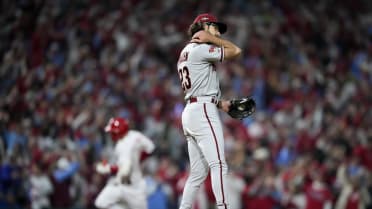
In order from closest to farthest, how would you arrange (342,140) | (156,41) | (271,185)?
(271,185) < (342,140) < (156,41)

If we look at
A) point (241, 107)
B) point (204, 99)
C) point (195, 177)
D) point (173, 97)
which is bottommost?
point (195, 177)

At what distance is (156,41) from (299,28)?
356 centimetres

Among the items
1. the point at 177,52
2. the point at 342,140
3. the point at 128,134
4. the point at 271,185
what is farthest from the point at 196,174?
the point at 177,52

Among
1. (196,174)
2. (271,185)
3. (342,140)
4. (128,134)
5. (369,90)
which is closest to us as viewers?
(196,174)

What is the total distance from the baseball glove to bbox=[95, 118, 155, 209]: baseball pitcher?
2.03 metres

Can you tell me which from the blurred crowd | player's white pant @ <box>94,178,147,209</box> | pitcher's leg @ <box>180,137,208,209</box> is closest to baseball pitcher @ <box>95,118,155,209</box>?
player's white pant @ <box>94,178,147,209</box>

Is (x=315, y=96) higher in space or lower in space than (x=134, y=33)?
lower

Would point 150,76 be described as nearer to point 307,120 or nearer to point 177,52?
point 177,52

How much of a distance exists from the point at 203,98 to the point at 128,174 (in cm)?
213

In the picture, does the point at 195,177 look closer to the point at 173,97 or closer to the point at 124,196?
the point at 124,196

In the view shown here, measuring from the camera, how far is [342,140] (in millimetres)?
15148

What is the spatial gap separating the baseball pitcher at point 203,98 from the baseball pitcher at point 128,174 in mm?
1871

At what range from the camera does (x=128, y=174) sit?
31.1ft

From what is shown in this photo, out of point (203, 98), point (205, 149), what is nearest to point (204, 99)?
point (203, 98)
